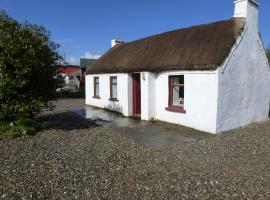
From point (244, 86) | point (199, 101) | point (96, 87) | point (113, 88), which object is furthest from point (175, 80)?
point (96, 87)

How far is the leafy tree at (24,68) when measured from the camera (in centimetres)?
932

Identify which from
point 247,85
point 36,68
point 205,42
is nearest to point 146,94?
point 205,42

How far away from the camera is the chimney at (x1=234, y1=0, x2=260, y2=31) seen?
11563 mm

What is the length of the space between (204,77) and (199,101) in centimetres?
103

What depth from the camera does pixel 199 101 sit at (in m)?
11.0

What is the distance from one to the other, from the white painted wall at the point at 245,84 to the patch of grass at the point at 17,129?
7.35 meters

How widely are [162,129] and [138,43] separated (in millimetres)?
8350

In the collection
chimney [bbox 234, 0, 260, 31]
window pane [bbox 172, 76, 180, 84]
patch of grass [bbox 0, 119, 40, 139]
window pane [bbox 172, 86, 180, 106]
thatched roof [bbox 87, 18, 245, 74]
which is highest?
chimney [bbox 234, 0, 260, 31]

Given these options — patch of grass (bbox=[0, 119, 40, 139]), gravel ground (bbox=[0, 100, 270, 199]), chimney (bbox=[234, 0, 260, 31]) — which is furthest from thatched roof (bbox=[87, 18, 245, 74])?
patch of grass (bbox=[0, 119, 40, 139])

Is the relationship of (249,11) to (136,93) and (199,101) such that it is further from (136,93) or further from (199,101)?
(136,93)

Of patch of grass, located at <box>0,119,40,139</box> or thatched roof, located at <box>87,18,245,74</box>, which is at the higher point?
thatched roof, located at <box>87,18,245,74</box>

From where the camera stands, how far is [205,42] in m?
11.9

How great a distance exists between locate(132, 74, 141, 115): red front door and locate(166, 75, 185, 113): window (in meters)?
2.66

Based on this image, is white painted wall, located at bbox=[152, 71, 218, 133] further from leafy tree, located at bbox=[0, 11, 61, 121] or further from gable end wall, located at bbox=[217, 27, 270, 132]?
leafy tree, located at bbox=[0, 11, 61, 121]
